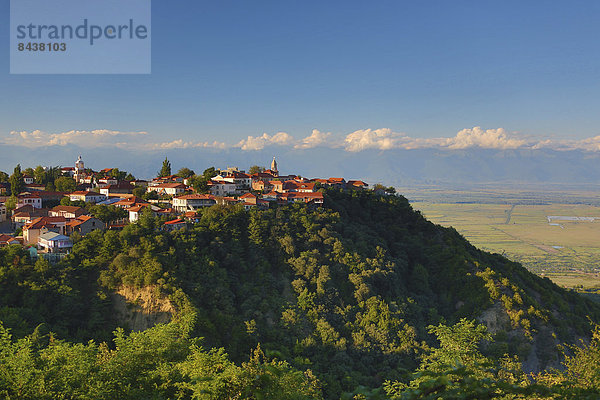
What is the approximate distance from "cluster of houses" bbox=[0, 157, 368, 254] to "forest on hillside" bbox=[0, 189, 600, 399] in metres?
2.94

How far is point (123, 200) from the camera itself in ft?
174

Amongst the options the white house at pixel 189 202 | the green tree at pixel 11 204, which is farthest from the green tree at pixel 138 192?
the green tree at pixel 11 204

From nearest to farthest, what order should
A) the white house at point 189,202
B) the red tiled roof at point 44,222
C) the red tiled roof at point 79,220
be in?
the red tiled roof at point 44,222, the red tiled roof at point 79,220, the white house at point 189,202

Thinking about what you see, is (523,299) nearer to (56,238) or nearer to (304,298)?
(304,298)

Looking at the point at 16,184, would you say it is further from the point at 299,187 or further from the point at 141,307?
the point at 299,187

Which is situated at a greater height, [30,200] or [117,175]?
[117,175]

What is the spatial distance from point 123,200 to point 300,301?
2933 cm

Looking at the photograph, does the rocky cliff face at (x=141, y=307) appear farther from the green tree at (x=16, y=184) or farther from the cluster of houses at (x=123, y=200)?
the green tree at (x=16, y=184)

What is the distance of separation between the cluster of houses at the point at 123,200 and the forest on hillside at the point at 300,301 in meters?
2.94

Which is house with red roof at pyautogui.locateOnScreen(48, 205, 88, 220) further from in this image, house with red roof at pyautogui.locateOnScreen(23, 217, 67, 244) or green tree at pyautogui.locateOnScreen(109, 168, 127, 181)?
green tree at pyautogui.locateOnScreen(109, 168, 127, 181)

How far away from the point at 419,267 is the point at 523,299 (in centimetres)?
1342

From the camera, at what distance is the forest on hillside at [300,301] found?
29.3m

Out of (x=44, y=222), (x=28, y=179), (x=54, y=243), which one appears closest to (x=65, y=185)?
(x=28, y=179)

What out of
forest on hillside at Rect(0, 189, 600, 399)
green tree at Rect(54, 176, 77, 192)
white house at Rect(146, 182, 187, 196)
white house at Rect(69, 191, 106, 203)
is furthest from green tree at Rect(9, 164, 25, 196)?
forest on hillside at Rect(0, 189, 600, 399)
